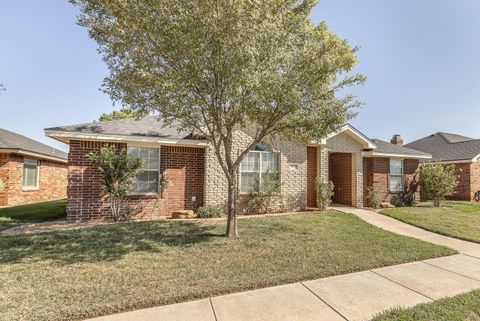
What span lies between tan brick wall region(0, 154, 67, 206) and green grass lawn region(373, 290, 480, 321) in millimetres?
18256

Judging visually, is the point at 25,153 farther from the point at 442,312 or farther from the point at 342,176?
the point at 442,312

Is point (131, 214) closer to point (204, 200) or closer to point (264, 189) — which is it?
point (204, 200)

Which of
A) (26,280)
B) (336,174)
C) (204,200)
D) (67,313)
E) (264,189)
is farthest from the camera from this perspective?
(336,174)

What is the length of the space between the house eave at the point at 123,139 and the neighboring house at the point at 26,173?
23.7 feet

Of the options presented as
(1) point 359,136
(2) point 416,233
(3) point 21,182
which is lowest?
(2) point 416,233

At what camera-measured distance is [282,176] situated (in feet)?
39.9

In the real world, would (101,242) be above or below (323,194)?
below

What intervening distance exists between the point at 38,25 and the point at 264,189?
10.1 meters

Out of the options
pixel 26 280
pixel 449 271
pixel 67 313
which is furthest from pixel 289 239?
pixel 26 280

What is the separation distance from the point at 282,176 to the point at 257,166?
1343 millimetres

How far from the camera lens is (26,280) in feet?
14.6

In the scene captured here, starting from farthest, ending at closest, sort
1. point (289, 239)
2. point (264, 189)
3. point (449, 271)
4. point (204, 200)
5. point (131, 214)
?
point (264, 189), point (204, 200), point (131, 214), point (289, 239), point (449, 271)

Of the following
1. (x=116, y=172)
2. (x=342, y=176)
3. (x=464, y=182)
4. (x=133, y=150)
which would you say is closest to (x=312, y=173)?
(x=342, y=176)

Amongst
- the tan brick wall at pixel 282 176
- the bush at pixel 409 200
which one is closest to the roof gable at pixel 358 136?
the tan brick wall at pixel 282 176
